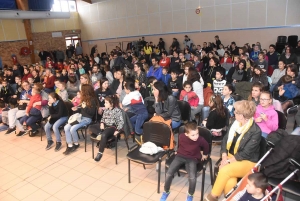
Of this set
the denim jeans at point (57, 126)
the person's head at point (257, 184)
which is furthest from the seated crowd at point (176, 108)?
the person's head at point (257, 184)

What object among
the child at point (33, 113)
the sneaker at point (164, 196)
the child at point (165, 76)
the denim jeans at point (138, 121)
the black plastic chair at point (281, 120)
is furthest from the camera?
the child at point (165, 76)

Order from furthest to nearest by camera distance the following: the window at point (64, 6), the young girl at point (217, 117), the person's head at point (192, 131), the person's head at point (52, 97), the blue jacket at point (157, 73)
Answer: the window at point (64, 6)
the blue jacket at point (157, 73)
the person's head at point (52, 97)
the young girl at point (217, 117)
the person's head at point (192, 131)

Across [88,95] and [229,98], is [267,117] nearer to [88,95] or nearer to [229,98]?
[229,98]

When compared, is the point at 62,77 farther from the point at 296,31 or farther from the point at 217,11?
the point at 296,31

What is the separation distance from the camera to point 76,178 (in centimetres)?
381

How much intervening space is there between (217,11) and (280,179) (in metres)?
10.2

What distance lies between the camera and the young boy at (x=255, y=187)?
85.7 inches

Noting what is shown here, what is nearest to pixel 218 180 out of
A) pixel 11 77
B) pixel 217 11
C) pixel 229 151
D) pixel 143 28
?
pixel 229 151

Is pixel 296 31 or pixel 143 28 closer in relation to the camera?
pixel 296 31

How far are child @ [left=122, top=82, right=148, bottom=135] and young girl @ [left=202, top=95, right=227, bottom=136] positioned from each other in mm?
1305

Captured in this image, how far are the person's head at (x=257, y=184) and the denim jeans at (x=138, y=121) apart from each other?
95.6 inches

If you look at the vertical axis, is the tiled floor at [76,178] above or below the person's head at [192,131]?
below

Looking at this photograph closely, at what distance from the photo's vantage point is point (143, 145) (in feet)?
11.3

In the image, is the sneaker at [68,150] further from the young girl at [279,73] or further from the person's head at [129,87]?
the young girl at [279,73]
